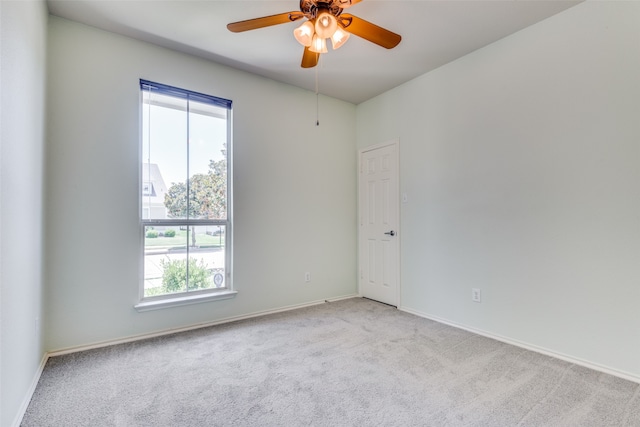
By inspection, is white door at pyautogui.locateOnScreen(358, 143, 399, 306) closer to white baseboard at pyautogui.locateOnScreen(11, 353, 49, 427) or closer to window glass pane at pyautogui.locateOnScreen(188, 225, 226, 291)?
window glass pane at pyautogui.locateOnScreen(188, 225, 226, 291)

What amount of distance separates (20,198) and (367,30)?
90.9 inches

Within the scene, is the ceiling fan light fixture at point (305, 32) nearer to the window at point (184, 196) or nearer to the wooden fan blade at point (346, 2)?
the wooden fan blade at point (346, 2)

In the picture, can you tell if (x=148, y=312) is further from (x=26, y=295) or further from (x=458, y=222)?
(x=458, y=222)

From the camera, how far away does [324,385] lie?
194 centimetres

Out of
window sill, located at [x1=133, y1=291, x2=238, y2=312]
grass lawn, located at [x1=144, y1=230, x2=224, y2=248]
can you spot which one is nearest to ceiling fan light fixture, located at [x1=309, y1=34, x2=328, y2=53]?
grass lawn, located at [x1=144, y1=230, x2=224, y2=248]

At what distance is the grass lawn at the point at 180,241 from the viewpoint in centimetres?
280

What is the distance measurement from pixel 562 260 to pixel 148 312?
3513 millimetres

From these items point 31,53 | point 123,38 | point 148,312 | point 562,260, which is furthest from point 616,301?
point 123,38

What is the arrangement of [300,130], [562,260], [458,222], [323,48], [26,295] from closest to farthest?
1. [26,295]
2. [323,48]
3. [562,260]
4. [458,222]
5. [300,130]

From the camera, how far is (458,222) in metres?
3.02

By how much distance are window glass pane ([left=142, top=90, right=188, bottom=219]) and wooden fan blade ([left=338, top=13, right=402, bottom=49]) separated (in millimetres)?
1886

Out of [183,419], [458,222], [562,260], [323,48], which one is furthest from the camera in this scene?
[458,222]

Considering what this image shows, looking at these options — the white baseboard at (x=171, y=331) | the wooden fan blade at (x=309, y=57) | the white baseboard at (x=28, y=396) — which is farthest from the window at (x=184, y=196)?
the wooden fan blade at (x=309, y=57)

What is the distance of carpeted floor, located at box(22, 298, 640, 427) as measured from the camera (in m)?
1.64
